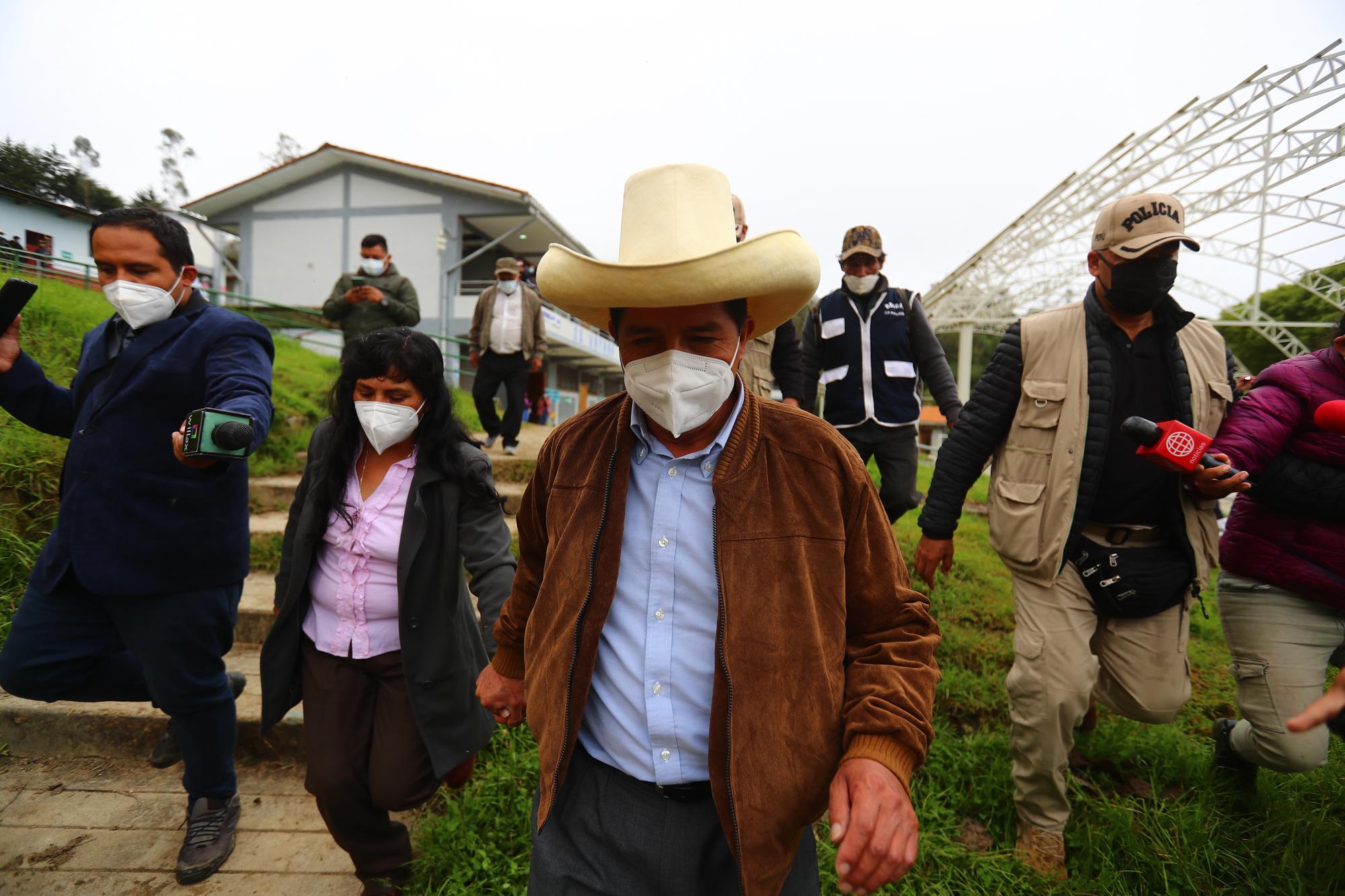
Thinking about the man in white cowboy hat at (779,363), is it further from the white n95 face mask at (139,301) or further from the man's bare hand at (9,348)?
the man's bare hand at (9,348)

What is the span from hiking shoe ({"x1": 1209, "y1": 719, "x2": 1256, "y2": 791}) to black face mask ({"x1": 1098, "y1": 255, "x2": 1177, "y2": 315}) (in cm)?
180

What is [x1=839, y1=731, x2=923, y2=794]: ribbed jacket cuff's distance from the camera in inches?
49.2

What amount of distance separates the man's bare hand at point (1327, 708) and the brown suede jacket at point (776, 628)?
22.1 inches

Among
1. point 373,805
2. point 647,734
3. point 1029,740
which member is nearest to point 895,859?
point 647,734

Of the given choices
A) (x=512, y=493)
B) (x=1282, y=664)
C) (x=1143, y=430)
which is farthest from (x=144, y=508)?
(x=1282, y=664)

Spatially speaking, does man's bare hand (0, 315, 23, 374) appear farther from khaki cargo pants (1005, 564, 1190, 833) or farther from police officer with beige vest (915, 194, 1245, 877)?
khaki cargo pants (1005, 564, 1190, 833)

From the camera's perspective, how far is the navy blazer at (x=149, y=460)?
2.30 meters

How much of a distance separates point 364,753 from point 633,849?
4.33ft

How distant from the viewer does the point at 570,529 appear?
59.2 inches

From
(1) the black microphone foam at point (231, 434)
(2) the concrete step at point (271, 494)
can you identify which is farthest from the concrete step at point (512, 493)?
(1) the black microphone foam at point (231, 434)

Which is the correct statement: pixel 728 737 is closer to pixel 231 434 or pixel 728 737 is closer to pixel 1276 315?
pixel 231 434

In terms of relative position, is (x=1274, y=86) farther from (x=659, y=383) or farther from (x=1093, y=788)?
(x=659, y=383)

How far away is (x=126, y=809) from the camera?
2934 mm

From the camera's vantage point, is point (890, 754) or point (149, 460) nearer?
point (890, 754)
